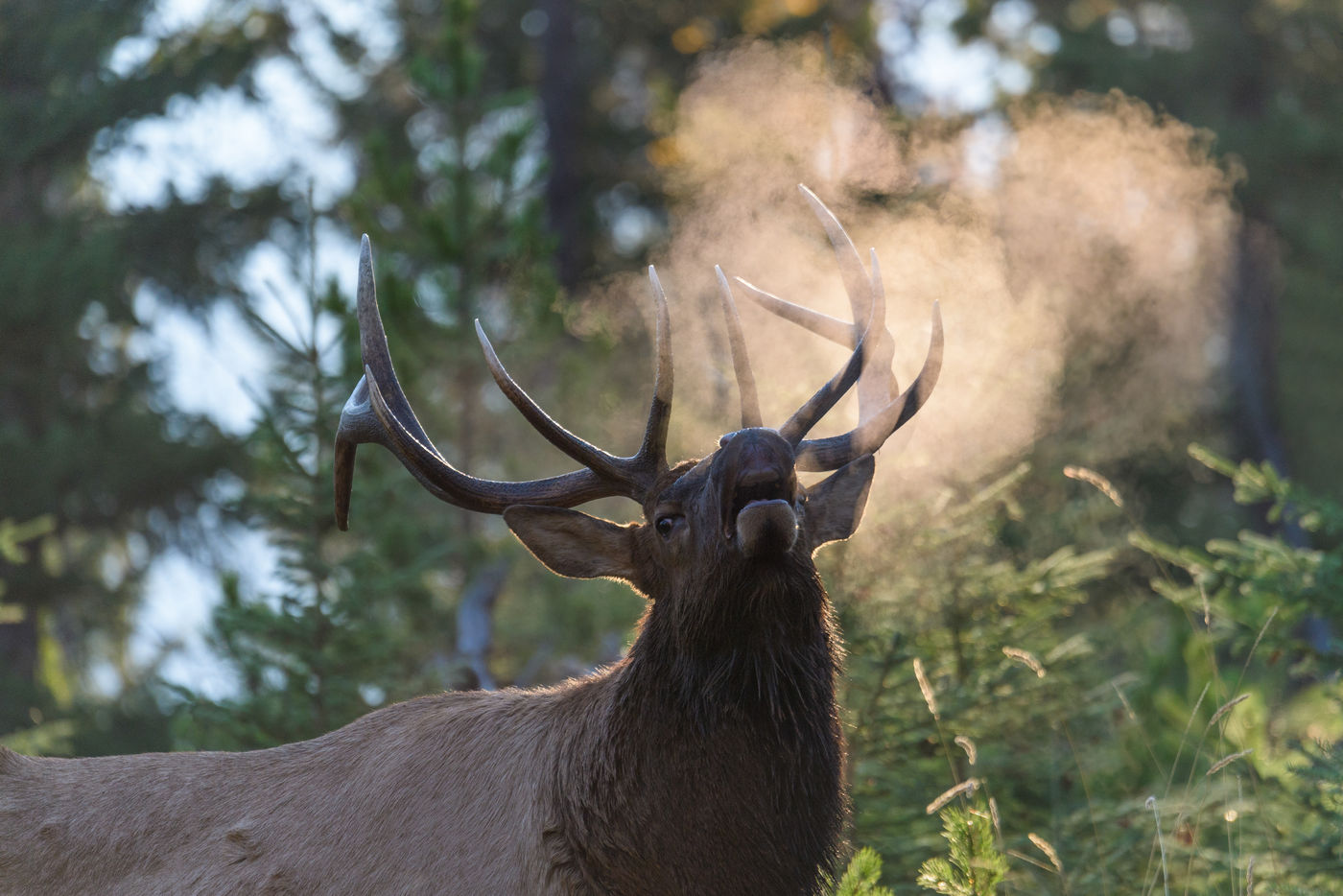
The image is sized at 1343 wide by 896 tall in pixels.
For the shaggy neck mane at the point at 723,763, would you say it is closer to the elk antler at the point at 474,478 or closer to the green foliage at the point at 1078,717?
the elk antler at the point at 474,478

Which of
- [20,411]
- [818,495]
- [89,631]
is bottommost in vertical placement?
[818,495]

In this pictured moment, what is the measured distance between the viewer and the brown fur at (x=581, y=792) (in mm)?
3207

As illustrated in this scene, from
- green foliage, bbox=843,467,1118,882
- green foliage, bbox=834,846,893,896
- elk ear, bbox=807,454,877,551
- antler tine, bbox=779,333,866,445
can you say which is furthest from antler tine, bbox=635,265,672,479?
green foliage, bbox=843,467,1118,882

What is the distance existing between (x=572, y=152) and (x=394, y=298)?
A: 8.62m

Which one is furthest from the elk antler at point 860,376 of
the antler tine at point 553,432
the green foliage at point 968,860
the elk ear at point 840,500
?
the green foliage at point 968,860

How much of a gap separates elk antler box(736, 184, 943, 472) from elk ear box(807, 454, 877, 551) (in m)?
0.12

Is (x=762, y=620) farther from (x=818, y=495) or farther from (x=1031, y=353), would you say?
(x=1031, y=353)

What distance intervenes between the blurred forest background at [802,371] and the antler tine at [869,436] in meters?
0.94

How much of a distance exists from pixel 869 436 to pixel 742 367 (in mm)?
522

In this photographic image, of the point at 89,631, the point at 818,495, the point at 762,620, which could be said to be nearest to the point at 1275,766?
the point at 818,495

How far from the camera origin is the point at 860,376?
4117mm

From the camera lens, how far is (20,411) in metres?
13.8

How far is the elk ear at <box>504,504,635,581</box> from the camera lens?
144 inches

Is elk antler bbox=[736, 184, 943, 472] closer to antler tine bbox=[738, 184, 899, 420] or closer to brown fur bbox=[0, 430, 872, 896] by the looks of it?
antler tine bbox=[738, 184, 899, 420]
